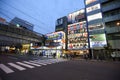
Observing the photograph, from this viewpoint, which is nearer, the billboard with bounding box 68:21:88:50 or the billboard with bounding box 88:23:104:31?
the billboard with bounding box 88:23:104:31

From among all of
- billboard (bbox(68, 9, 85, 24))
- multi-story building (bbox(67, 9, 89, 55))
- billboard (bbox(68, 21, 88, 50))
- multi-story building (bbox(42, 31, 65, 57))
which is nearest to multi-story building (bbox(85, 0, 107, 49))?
billboard (bbox(68, 21, 88, 50))

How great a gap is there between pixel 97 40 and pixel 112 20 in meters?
7.67

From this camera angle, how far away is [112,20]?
30031 millimetres

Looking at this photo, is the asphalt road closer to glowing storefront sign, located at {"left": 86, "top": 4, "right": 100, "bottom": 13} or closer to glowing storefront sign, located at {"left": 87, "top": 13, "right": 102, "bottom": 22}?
glowing storefront sign, located at {"left": 87, "top": 13, "right": 102, "bottom": 22}

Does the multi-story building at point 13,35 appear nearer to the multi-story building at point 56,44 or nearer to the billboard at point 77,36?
the multi-story building at point 56,44

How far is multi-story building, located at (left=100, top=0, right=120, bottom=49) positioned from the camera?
28781 mm

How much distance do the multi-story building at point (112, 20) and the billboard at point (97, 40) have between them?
1.47m

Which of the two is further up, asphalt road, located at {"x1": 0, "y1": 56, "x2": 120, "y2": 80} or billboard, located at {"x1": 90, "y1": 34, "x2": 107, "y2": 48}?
billboard, located at {"x1": 90, "y1": 34, "x2": 107, "y2": 48}

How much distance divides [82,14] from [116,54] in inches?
814

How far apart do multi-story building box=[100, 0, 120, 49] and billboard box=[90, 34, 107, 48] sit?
147 centimetres

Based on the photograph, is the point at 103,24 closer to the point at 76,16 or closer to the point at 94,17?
the point at 94,17

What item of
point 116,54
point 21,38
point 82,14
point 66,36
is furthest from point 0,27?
point 116,54

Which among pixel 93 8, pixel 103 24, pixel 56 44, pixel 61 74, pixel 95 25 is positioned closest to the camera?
pixel 61 74

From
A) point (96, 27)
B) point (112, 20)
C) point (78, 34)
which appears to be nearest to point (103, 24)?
point (96, 27)
